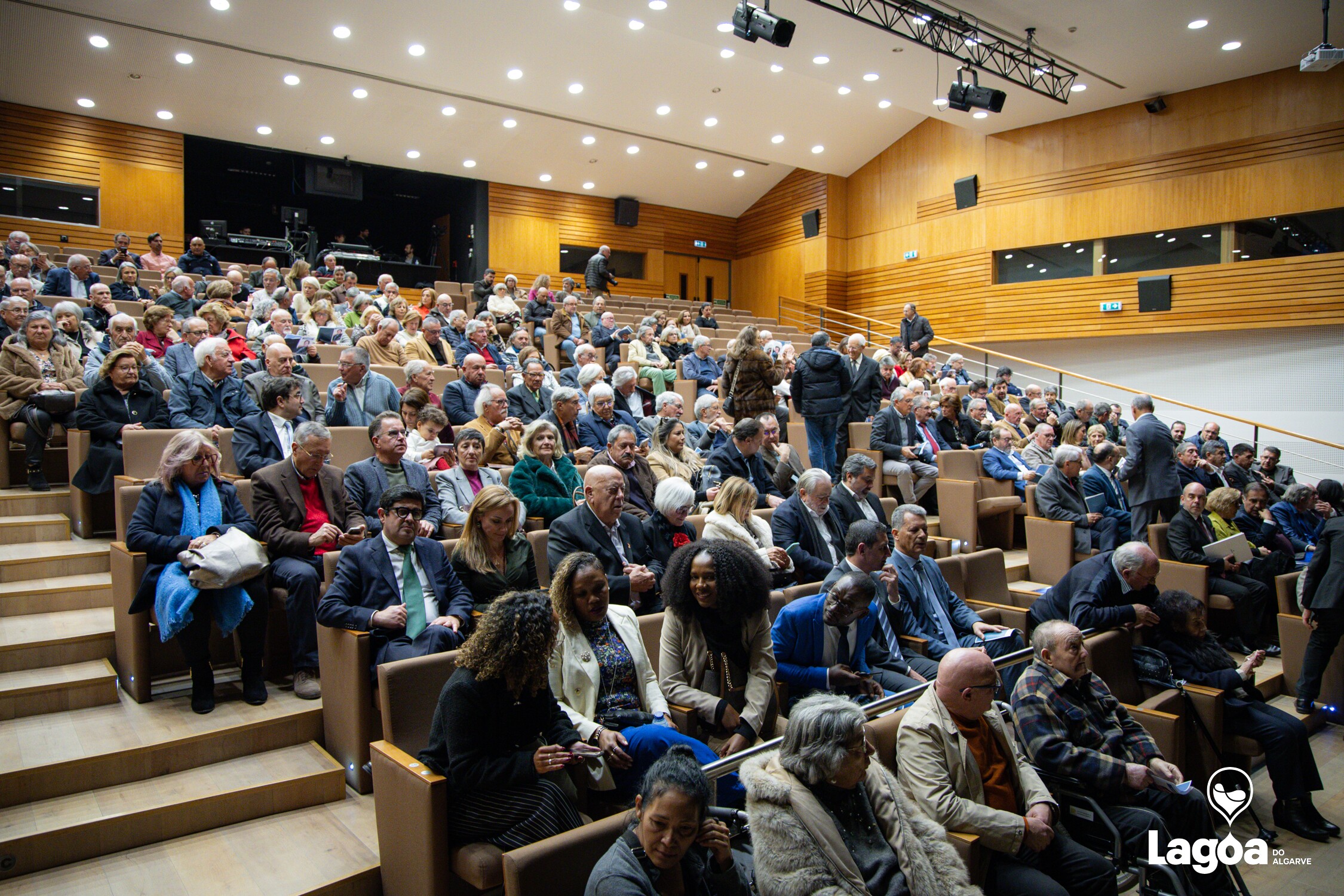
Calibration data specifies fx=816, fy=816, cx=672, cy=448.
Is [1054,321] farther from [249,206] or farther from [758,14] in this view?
[249,206]

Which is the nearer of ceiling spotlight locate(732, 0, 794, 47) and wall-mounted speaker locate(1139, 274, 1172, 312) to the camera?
ceiling spotlight locate(732, 0, 794, 47)

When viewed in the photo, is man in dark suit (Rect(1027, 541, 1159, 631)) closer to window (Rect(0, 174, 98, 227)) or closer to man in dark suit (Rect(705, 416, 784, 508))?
man in dark suit (Rect(705, 416, 784, 508))

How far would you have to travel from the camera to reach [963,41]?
24.1ft

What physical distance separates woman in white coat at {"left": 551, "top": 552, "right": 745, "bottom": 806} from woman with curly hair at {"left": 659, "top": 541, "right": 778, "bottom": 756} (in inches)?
4.1

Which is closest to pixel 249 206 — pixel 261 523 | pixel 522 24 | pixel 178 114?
pixel 178 114

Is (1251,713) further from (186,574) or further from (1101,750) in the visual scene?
(186,574)

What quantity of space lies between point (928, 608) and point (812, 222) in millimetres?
10247

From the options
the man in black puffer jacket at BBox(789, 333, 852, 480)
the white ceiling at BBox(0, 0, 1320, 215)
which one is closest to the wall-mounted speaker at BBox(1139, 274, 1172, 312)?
the white ceiling at BBox(0, 0, 1320, 215)

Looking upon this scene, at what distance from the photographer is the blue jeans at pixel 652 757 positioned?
1.99 meters

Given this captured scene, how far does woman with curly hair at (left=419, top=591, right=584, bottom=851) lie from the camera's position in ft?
5.72

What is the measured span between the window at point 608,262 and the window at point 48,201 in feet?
19.7

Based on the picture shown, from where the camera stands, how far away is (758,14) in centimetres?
603

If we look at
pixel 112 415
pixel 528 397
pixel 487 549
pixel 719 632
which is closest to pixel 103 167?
pixel 112 415

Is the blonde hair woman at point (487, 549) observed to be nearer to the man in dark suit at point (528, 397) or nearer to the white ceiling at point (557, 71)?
the man in dark suit at point (528, 397)
